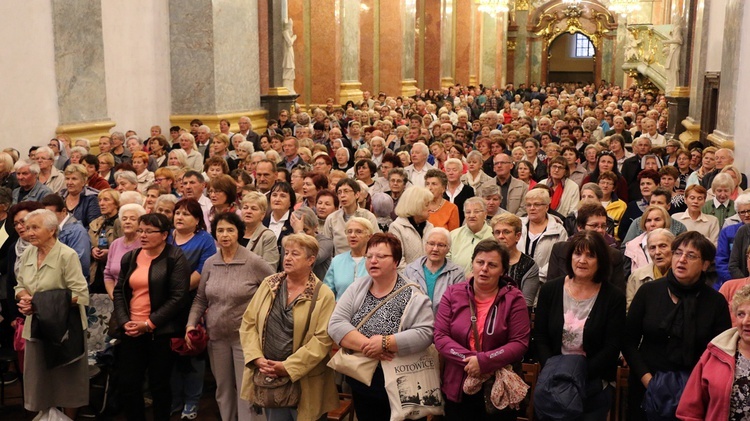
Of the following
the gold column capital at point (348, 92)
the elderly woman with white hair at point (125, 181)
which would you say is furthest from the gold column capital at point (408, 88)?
the elderly woman with white hair at point (125, 181)

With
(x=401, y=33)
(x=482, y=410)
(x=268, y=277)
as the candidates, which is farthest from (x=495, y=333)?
(x=401, y=33)

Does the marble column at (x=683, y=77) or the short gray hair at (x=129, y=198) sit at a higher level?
the marble column at (x=683, y=77)

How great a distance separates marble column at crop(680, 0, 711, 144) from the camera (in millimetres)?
16578

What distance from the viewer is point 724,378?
4.38m

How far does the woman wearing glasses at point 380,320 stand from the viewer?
5.06 meters

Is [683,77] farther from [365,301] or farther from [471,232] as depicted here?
[365,301]

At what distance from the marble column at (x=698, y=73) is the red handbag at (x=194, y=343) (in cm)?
1295

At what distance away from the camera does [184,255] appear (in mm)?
6121

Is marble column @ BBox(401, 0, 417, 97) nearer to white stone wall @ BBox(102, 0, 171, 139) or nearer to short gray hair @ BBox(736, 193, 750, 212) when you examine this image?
white stone wall @ BBox(102, 0, 171, 139)

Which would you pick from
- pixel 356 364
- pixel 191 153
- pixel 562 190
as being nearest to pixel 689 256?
pixel 356 364

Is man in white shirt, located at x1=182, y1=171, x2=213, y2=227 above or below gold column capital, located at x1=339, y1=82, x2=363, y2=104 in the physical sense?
below

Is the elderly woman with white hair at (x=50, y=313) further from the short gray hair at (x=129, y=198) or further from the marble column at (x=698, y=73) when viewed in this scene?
the marble column at (x=698, y=73)

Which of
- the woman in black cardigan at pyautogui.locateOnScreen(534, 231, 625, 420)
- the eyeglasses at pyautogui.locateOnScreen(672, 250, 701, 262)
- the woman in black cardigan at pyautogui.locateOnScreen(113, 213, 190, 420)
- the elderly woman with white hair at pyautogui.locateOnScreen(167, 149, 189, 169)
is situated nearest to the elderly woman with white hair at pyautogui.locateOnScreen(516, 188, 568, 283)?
the woman in black cardigan at pyautogui.locateOnScreen(534, 231, 625, 420)

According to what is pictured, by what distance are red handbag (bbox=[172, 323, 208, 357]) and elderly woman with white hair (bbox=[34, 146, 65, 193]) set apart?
4.31m
